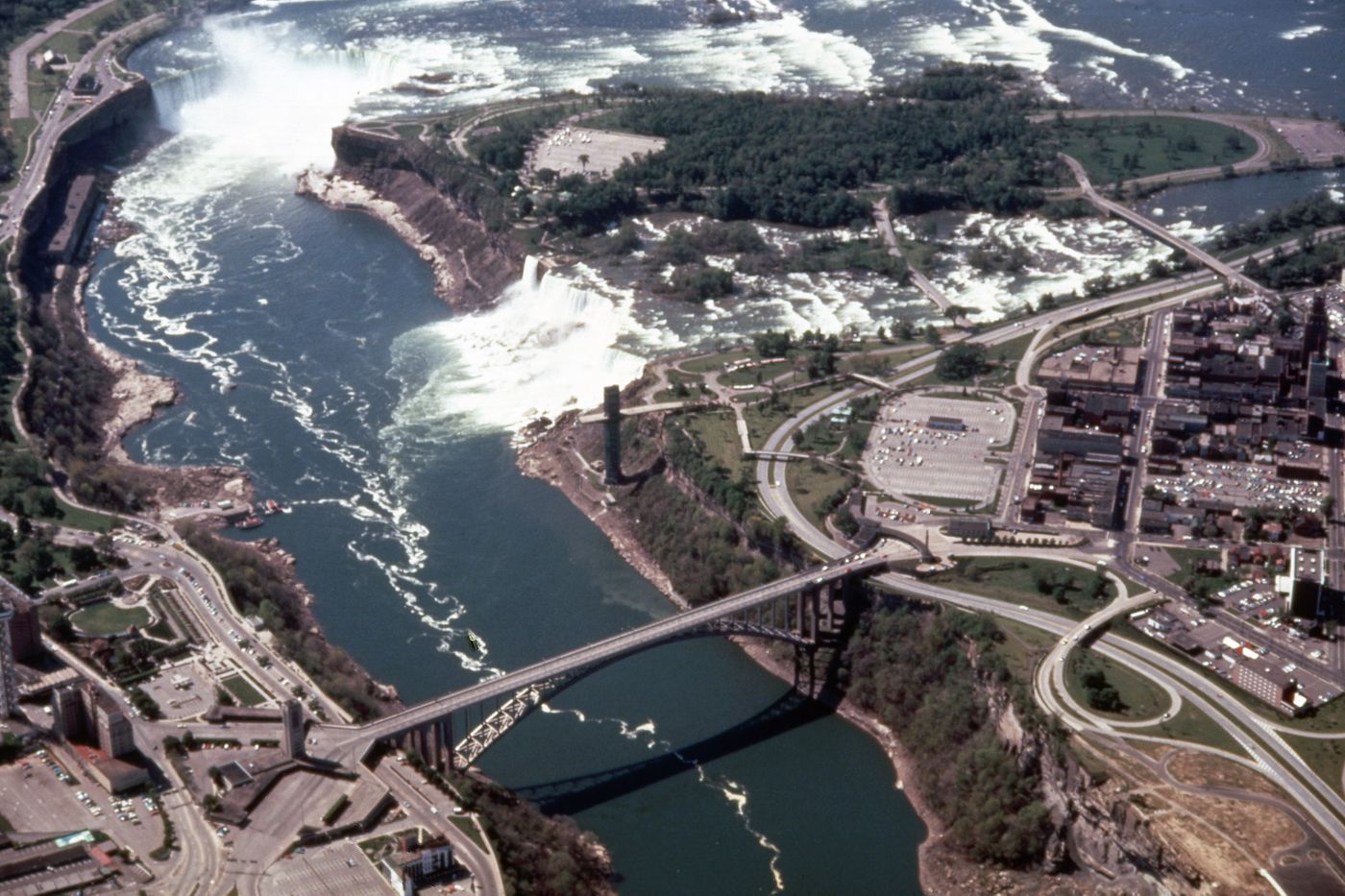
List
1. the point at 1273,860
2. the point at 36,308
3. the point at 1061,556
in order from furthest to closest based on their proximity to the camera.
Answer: the point at 36,308
the point at 1061,556
the point at 1273,860

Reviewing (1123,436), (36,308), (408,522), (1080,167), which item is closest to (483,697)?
(408,522)

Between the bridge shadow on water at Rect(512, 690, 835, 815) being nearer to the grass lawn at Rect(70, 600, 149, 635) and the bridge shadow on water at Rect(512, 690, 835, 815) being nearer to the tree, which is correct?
the grass lawn at Rect(70, 600, 149, 635)

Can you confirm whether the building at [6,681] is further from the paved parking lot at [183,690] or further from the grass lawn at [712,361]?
the grass lawn at [712,361]

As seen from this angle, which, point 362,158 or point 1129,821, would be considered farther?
point 362,158

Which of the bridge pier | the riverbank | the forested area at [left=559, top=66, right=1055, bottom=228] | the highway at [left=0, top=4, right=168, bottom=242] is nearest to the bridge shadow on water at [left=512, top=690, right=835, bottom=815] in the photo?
the riverbank

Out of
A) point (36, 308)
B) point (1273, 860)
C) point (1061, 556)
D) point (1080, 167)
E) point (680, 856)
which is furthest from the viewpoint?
point (1080, 167)

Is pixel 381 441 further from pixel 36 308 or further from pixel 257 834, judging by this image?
pixel 257 834

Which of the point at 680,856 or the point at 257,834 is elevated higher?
the point at 257,834
